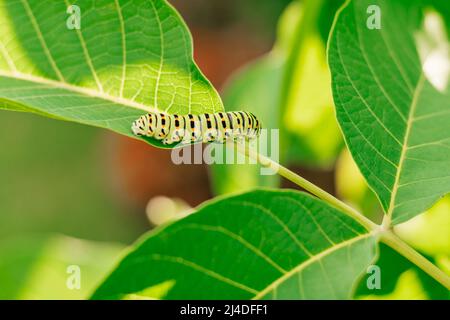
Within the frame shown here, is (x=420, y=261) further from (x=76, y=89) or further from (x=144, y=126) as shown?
(x=76, y=89)

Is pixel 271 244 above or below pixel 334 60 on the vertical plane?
below

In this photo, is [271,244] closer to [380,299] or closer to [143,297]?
[143,297]

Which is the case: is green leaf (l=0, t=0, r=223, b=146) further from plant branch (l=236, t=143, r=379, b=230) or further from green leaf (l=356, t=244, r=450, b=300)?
green leaf (l=356, t=244, r=450, b=300)

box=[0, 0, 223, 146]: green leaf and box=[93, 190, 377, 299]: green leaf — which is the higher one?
box=[0, 0, 223, 146]: green leaf

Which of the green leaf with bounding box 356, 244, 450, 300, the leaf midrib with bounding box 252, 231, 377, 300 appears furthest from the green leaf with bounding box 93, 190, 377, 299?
the green leaf with bounding box 356, 244, 450, 300

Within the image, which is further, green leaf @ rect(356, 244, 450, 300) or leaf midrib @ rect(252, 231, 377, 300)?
green leaf @ rect(356, 244, 450, 300)

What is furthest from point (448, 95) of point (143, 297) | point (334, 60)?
point (143, 297)
